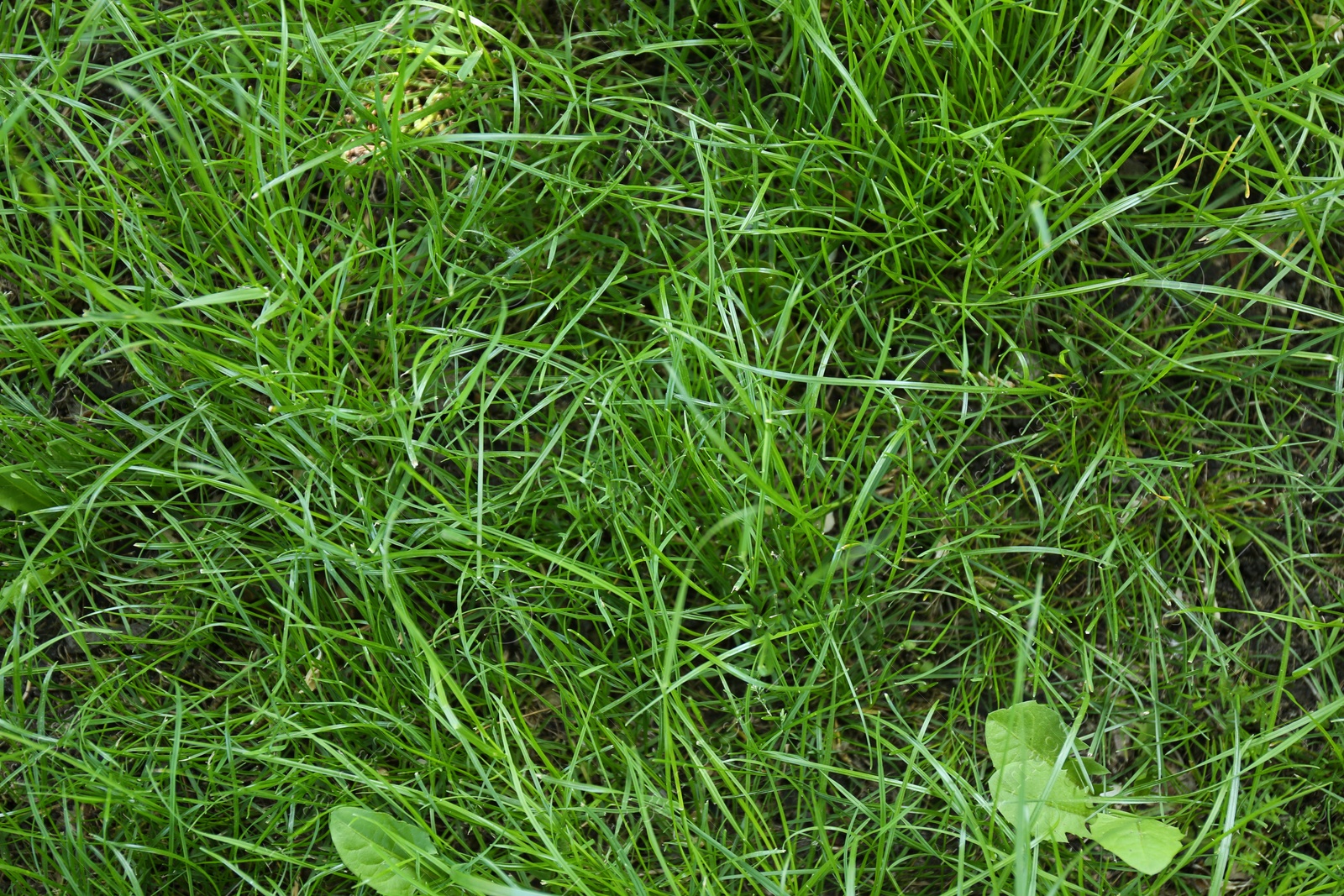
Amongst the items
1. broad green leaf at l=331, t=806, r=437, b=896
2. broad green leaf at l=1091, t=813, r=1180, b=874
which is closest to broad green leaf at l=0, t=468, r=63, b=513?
broad green leaf at l=331, t=806, r=437, b=896

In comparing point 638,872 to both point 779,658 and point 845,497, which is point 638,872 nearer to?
point 779,658

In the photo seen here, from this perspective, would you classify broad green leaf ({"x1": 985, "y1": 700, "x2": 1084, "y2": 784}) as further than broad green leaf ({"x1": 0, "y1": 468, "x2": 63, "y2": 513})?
No

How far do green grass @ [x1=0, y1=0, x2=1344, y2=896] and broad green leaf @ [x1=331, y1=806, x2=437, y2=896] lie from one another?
0.07 meters

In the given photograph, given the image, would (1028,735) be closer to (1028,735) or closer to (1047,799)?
(1028,735)

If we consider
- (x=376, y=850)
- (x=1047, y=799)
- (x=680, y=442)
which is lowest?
(x=376, y=850)

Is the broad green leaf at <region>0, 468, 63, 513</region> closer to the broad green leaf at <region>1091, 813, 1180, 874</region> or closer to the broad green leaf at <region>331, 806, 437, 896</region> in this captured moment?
the broad green leaf at <region>331, 806, 437, 896</region>

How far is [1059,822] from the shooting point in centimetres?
176

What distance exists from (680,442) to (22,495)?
1.32 meters

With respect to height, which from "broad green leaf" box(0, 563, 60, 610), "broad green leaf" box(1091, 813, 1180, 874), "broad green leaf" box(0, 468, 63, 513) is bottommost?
"broad green leaf" box(0, 563, 60, 610)

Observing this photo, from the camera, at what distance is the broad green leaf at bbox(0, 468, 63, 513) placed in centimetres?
193

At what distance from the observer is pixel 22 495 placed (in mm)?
1956

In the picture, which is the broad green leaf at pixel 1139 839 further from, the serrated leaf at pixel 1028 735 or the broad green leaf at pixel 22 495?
the broad green leaf at pixel 22 495

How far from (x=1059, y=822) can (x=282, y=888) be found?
1.47 meters

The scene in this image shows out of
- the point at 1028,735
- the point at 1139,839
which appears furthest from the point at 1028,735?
the point at 1139,839
